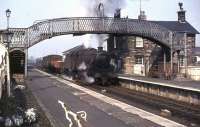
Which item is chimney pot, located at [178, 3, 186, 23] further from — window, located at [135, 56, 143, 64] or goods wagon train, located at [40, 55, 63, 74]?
goods wagon train, located at [40, 55, 63, 74]

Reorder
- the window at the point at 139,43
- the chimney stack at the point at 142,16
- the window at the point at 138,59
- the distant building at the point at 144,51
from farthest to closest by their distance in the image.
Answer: the chimney stack at the point at 142,16
the window at the point at 139,43
the window at the point at 138,59
the distant building at the point at 144,51

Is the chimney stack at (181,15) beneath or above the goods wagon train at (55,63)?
above

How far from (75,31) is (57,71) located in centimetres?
2673

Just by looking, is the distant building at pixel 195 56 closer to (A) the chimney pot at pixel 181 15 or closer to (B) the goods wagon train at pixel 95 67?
(A) the chimney pot at pixel 181 15

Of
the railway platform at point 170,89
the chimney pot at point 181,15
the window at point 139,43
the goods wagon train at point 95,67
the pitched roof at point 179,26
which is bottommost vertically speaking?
the railway platform at point 170,89

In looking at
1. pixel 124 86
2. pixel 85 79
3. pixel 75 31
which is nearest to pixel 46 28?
pixel 75 31

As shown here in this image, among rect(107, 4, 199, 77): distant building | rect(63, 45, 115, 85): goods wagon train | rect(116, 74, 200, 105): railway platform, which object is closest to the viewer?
rect(116, 74, 200, 105): railway platform

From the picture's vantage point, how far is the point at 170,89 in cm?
3147

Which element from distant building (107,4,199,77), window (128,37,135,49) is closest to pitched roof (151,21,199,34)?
distant building (107,4,199,77)

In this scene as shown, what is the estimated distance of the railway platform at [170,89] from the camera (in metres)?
27.5

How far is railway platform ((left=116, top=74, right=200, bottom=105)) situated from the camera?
2752 cm

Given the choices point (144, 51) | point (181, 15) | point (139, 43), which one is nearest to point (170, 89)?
point (144, 51)

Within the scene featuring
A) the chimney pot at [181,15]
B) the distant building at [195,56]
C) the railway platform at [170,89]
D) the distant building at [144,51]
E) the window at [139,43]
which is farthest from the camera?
the distant building at [195,56]

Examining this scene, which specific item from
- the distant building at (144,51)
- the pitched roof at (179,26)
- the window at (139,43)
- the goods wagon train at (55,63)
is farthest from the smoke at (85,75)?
the goods wagon train at (55,63)
